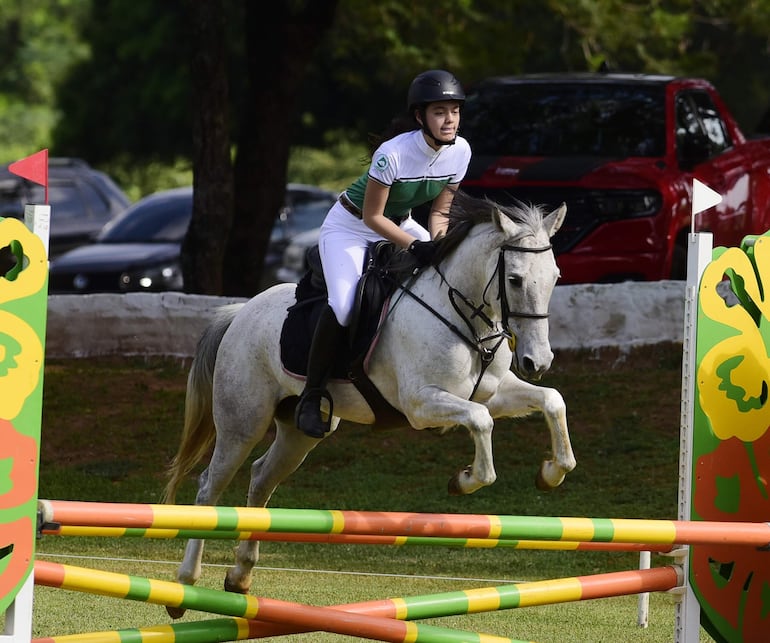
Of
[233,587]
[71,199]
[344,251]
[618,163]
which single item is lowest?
[233,587]

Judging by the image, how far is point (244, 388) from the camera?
23.9 feet

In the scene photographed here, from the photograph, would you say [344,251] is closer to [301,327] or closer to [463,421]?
[301,327]

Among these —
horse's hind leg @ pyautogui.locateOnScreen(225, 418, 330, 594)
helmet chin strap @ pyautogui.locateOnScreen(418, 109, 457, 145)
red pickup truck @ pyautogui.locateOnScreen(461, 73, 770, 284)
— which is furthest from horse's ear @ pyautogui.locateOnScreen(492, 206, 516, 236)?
red pickup truck @ pyautogui.locateOnScreen(461, 73, 770, 284)

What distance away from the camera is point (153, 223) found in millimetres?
19156

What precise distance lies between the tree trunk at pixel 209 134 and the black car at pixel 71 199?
8732mm

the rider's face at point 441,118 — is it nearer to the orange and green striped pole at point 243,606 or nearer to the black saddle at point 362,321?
the black saddle at point 362,321

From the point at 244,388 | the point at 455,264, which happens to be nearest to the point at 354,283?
the point at 455,264

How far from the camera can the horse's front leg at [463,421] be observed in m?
5.74

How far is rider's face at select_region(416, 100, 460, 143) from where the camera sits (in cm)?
628

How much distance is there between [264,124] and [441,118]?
27.7 feet

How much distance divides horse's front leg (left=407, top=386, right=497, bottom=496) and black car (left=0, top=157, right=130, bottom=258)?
16493mm

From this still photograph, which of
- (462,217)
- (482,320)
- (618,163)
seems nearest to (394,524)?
(482,320)

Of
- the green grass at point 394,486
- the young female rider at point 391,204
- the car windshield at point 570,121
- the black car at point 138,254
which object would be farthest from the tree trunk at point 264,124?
the young female rider at point 391,204

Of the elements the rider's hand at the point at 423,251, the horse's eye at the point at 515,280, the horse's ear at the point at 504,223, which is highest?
the horse's ear at the point at 504,223
